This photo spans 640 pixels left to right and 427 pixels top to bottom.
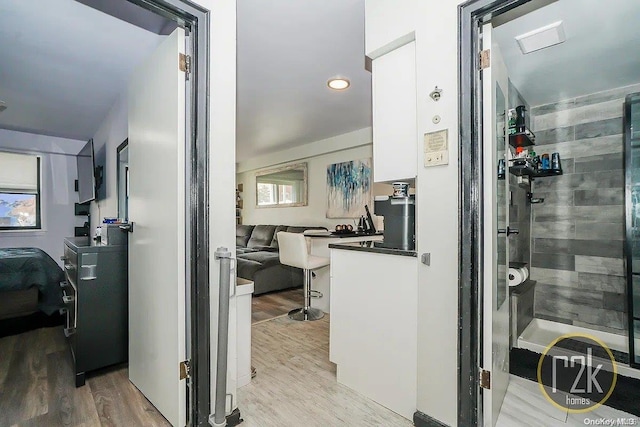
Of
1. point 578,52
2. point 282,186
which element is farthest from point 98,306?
point 282,186

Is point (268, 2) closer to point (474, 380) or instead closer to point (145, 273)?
point (145, 273)

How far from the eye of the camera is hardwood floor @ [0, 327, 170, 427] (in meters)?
1.69

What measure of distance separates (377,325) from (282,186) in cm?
457

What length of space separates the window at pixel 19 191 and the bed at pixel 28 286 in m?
2.23

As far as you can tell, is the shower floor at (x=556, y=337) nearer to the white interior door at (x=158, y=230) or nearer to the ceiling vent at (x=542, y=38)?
the ceiling vent at (x=542, y=38)

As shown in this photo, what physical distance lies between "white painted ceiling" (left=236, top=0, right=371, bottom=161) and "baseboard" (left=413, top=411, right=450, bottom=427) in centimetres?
233

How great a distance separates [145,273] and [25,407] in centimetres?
101

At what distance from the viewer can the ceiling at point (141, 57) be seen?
1.90 meters

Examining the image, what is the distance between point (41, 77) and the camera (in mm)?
2736

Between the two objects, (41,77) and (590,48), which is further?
(41,77)

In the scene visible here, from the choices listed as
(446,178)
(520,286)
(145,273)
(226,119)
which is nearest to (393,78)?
(446,178)

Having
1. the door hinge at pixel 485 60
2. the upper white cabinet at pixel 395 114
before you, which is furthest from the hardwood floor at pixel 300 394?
the door hinge at pixel 485 60

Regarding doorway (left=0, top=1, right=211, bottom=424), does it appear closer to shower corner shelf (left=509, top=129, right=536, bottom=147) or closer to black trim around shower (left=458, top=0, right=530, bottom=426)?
black trim around shower (left=458, top=0, right=530, bottom=426)

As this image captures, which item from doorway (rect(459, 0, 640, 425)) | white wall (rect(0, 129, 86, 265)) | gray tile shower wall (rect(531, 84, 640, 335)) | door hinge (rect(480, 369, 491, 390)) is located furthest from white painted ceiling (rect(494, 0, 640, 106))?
white wall (rect(0, 129, 86, 265))
